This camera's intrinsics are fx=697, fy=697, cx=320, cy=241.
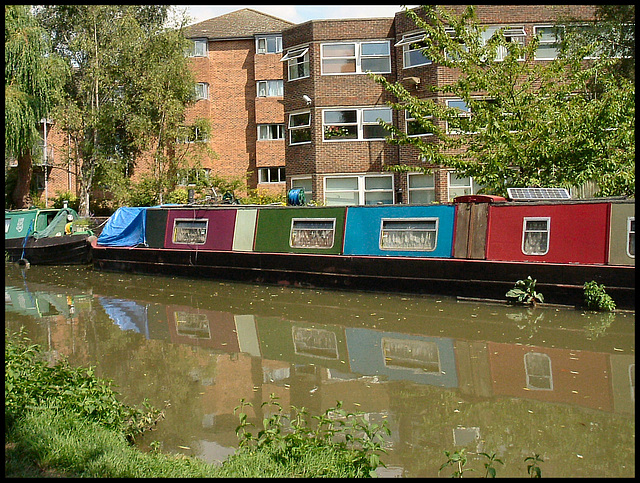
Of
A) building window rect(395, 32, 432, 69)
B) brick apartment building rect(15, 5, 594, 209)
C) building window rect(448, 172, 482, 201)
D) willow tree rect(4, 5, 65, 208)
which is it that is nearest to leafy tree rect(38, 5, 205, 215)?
willow tree rect(4, 5, 65, 208)

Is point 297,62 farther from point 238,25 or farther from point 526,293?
point 526,293

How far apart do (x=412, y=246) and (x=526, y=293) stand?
2534 mm

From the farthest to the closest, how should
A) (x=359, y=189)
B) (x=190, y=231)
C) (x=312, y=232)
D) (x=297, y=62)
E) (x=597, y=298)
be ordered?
(x=297, y=62), (x=359, y=189), (x=190, y=231), (x=312, y=232), (x=597, y=298)

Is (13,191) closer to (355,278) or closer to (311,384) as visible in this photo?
(355,278)

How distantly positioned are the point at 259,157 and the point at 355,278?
1773cm

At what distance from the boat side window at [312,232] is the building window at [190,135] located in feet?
44.0

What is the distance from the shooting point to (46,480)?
12.0 ft

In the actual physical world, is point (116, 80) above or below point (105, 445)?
above

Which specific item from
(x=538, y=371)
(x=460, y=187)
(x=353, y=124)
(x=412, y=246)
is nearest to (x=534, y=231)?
(x=412, y=246)

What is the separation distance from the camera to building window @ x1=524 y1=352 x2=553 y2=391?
23.0ft

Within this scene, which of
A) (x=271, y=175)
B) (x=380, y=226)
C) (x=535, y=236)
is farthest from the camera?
(x=271, y=175)

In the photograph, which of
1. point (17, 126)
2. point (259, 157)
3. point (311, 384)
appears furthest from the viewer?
point (259, 157)

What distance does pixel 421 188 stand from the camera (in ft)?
72.1

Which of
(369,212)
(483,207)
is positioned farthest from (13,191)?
(483,207)
